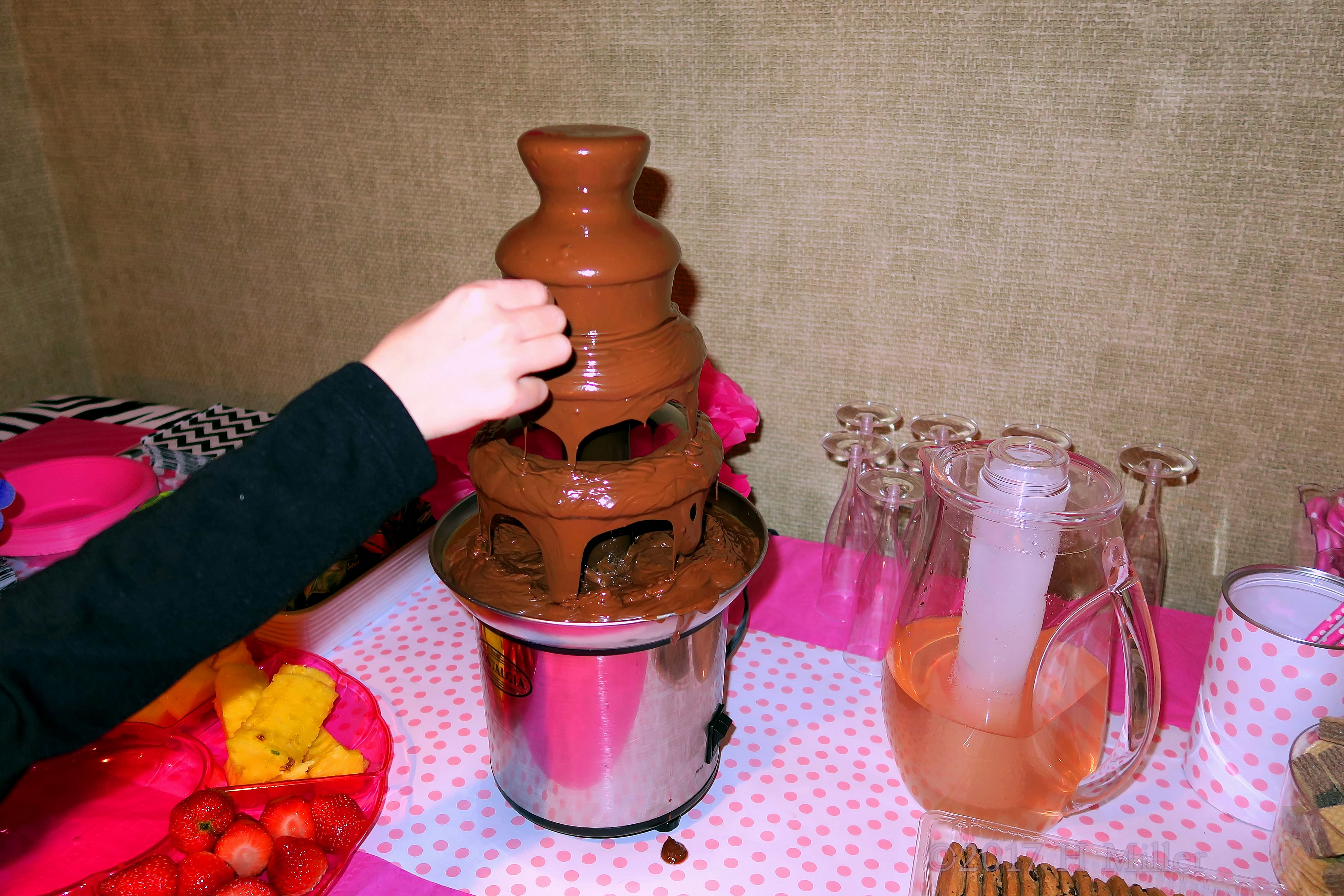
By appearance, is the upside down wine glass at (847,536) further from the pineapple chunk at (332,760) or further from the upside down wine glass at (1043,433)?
the pineapple chunk at (332,760)

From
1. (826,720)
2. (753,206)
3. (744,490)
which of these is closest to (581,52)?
(753,206)

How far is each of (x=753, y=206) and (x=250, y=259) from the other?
3.02 ft

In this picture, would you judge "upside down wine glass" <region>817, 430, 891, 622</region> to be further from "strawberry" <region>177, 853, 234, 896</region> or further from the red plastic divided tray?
"strawberry" <region>177, 853, 234, 896</region>

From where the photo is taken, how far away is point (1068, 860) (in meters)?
0.70

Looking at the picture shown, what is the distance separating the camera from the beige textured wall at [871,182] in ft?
3.28

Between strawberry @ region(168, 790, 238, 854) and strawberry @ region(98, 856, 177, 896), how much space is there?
0.08 ft

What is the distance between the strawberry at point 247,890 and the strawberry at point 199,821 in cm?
6

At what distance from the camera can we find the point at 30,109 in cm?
161

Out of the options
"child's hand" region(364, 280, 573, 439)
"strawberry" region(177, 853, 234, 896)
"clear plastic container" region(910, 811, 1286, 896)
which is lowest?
"strawberry" region(177, 853, 234, 896)

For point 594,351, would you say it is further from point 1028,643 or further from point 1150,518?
point 1150,518

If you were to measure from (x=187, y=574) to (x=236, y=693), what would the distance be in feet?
1.18

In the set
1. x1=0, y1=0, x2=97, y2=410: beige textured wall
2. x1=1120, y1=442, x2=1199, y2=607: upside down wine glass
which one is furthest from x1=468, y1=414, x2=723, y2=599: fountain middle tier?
x1=0, y1=0, x2=97, y2=410: beige textured wall

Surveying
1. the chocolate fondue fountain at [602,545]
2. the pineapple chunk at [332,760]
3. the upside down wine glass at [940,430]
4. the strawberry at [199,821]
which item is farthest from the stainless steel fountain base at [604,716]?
the upside down wine glass at [940,430]

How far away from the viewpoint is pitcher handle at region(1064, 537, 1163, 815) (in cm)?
71
